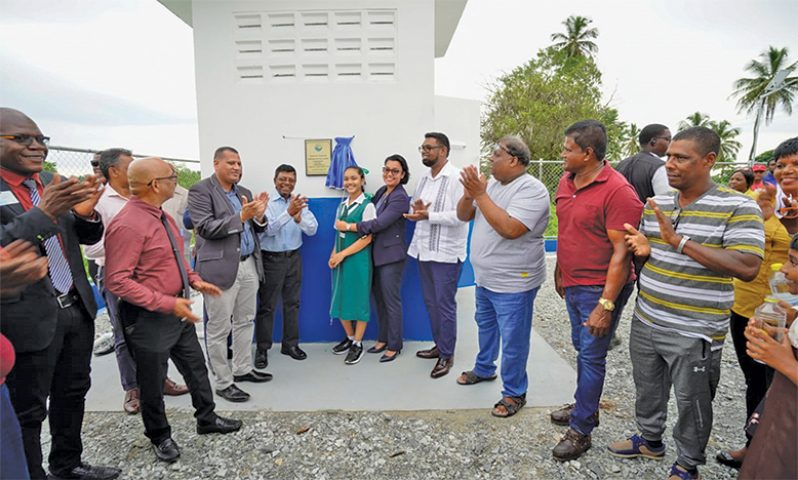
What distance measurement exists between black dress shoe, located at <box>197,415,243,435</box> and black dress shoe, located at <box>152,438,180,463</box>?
208 mm

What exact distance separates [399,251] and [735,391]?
2996 mm

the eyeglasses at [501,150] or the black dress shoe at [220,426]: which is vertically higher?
the eyeglasses at [501,150]

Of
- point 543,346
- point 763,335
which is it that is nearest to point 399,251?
point 543,346

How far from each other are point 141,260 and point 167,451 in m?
1.19

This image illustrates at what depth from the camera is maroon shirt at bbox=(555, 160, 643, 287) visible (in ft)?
7.97

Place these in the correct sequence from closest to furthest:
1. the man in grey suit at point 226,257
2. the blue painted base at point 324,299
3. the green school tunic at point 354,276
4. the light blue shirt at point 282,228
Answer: the man in grey suit at point 226,257, the light blue shirt at point 282,228, the green school tunic at point 354,276, the blue painted base at point 324,299

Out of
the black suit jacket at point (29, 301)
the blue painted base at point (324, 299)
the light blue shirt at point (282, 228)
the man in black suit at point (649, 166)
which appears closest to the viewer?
the black suit jacket at point (29, 301)

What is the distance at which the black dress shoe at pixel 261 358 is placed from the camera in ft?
12.6

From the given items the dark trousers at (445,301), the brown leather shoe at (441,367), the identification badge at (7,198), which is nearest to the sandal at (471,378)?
the brown leather shoe at (441,367)

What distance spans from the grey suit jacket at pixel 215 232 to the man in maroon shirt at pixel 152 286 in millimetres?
438

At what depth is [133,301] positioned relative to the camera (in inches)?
89.5

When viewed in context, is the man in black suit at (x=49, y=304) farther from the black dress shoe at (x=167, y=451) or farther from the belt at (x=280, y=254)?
the belt at (x=280, y=254)

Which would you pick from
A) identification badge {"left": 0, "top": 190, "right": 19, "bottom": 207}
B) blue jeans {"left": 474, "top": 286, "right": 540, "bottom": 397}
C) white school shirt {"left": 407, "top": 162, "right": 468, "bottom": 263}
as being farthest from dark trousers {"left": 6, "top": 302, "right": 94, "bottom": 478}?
blue jeans {"left": 474, "top": 286, "right": 540, "bottom": 397}

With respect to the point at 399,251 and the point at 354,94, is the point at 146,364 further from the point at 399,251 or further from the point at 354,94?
the point at 354,94
